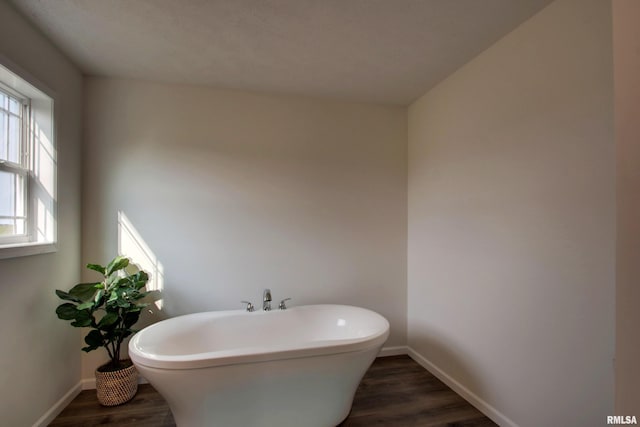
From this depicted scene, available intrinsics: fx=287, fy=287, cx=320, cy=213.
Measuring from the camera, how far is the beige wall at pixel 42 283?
1602mm

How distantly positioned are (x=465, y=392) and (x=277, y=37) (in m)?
2.88

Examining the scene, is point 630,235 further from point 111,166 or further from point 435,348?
point 111,166

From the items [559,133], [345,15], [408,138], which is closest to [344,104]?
[408,138]

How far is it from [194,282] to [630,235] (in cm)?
265

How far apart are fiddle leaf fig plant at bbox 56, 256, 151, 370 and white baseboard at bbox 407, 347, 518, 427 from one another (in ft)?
8.10

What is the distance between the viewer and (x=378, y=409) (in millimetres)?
2041

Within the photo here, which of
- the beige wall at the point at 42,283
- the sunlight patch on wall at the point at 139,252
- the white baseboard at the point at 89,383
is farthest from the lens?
the sunlight patch on wall at the point at 139,252

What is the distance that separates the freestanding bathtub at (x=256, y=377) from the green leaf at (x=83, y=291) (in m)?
0.57

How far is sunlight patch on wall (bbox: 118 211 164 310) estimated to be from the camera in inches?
94.5

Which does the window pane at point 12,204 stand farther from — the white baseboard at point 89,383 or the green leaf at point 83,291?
the white baseboard at point 89,383

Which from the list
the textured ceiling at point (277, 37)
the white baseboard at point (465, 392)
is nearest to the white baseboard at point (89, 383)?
the textured ceiling at point (277, 37)

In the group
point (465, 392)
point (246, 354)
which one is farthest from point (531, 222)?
point (246, 354)

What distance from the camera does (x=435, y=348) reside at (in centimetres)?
254

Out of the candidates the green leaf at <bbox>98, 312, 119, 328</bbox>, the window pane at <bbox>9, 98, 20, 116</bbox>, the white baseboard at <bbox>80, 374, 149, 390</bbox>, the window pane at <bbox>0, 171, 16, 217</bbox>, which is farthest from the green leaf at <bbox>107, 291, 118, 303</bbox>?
the window pane at <bbox>9, 98, 20, 116</bbox>
